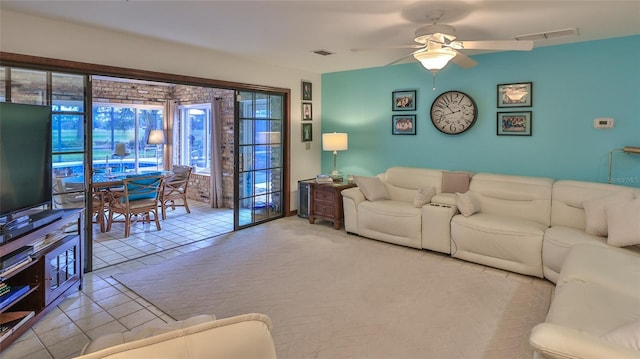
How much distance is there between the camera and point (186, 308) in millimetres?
3080

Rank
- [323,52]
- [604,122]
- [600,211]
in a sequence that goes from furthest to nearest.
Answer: [323,52]
[604,122]
[600,211]

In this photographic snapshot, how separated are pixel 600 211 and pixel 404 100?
283 centimetres

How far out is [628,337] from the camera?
1447mm

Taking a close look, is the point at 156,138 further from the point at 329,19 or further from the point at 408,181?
the point at 329,19

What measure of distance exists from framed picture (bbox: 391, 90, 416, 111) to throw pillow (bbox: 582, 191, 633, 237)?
2569mm

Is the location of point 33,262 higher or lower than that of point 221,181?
lower

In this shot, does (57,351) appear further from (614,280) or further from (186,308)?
(614,280)

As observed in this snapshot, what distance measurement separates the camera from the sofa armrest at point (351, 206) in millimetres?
5121

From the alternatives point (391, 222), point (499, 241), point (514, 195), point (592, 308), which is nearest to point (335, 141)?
point (391, 222)

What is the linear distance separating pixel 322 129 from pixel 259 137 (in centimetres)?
133

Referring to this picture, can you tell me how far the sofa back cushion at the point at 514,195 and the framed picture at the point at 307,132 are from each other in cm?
279

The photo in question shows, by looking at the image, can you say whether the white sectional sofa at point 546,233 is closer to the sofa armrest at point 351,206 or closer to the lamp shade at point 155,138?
the sofa armrest at point 351,206

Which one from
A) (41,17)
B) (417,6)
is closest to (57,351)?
(41,17)

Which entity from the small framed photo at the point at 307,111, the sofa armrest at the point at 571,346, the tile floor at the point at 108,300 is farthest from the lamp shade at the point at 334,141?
the sofa armrest at the point at 571,346
